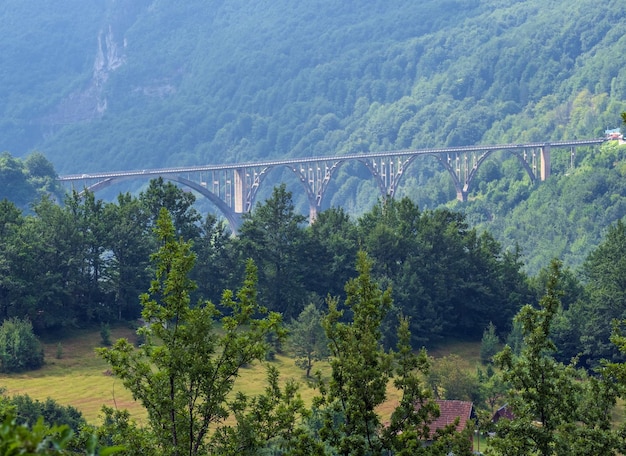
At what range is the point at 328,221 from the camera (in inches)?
2874

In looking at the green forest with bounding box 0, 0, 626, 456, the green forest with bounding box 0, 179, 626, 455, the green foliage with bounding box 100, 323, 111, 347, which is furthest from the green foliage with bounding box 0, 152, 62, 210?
the green foliage with bounding box 100, 323, 111, 347

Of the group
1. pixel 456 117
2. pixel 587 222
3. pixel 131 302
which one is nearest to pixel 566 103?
pixel 456 117

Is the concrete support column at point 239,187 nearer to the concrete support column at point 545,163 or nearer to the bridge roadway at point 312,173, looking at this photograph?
the bridge roadway at point 312,173

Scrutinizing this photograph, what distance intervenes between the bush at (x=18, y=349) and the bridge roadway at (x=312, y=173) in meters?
41.7

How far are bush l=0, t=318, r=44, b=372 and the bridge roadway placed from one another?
41726 millimetres

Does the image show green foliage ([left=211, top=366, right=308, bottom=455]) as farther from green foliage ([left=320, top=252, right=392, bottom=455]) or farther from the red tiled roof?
the red tiled roof

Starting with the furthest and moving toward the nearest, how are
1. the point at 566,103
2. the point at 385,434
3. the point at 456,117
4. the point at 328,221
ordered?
the point at 456,117 → the point at 566,103 → the point at 328,221 → the point at 385,434

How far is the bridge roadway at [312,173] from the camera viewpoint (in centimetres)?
10462

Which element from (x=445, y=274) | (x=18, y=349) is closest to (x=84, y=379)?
(x=18, y=349)

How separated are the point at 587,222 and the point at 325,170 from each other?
2561 cm

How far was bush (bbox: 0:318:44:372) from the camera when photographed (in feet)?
180

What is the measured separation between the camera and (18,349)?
5503 centimetres

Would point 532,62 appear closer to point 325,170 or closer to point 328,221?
point 325,170

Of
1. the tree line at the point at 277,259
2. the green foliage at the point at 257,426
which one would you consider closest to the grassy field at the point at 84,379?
the tree line at the point at 277,259
